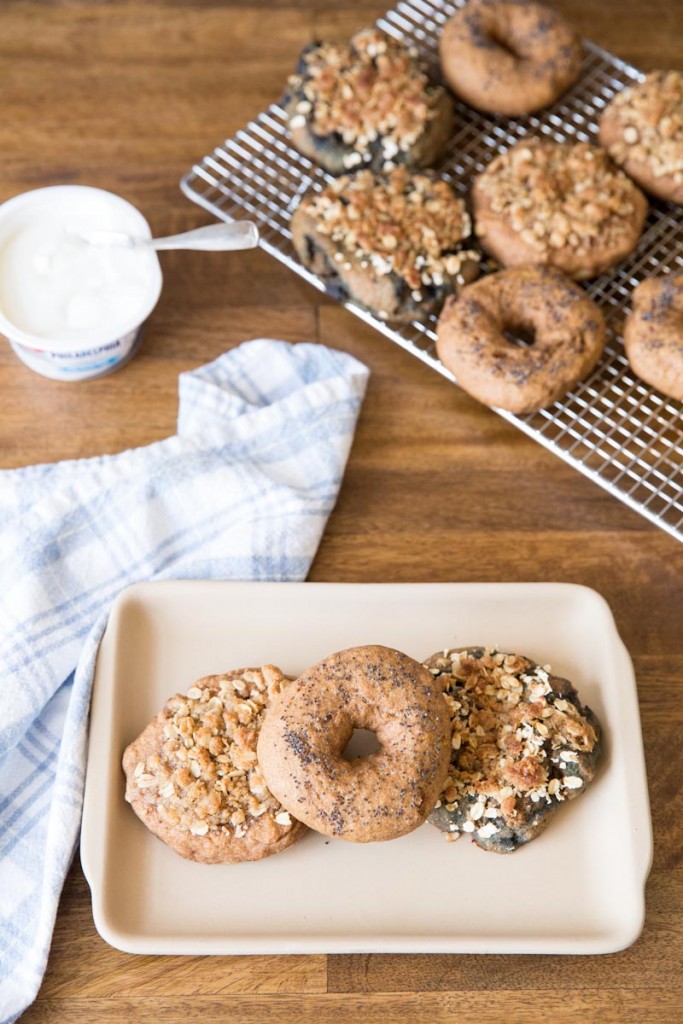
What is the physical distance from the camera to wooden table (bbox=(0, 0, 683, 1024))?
1605 millimetres

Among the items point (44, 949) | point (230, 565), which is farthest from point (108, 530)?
point (44, 949)

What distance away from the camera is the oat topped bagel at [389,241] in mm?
1934

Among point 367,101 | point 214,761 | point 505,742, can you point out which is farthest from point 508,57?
point 214,761

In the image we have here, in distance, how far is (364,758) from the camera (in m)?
1.57

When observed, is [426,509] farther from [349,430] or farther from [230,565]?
[230,565]

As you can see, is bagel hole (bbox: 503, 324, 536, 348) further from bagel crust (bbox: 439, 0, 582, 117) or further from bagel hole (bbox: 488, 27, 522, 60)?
bagel hole (bbox: 488, 27, 522, 60)

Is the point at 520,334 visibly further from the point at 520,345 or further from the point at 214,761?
the point at 214,761

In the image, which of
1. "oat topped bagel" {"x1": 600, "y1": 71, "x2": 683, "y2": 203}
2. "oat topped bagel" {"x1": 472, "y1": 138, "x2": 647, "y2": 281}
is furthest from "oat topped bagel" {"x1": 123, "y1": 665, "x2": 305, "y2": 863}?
"oat topped bagel" {"x1": 600, "y1": 71, "x2": 683, "y2": 203}

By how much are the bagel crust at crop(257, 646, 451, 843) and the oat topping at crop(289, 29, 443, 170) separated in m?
1.00

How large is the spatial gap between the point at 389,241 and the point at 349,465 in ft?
1.29

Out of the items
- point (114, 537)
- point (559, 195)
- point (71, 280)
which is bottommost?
point (114, 537)

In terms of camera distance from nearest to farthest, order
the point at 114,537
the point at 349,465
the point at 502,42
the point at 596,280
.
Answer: the point at 114,537 → the point at 349,465 → the point at 596,280 → the point at 502,42

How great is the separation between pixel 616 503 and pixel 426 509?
33 cm

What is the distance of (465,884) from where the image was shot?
161 cm
